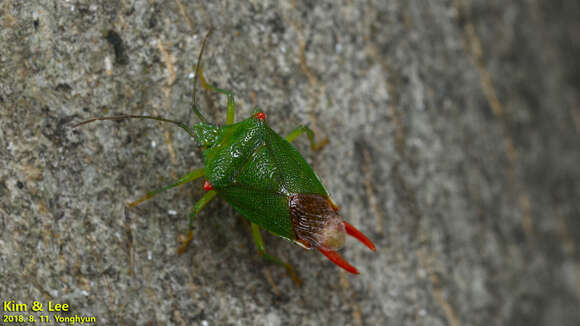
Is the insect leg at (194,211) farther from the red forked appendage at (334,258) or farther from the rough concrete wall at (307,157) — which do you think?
the red forked appendage at (334,258)

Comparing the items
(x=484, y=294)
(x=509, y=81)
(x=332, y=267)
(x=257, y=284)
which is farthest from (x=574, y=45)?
(x=257, y=284)

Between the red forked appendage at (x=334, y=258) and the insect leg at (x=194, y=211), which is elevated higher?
the insect leg at (x=194, y=211)

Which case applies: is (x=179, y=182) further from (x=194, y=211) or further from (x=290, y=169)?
(x=290, y=169)

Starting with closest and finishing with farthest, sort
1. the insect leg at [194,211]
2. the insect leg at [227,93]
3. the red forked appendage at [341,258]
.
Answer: the red forked appendage at [341,258]
the insect leg at [194,211]
the insect leg at [227,93]

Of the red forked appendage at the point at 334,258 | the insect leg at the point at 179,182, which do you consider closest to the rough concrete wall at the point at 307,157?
the insect leg at the point at 179,182

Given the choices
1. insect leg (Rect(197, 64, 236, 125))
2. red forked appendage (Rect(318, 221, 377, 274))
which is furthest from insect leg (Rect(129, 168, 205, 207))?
red forked appendage (Rect(318, 221, 377, 274))

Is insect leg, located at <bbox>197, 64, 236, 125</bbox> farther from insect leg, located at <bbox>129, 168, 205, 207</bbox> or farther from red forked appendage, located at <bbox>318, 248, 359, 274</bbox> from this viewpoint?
red forked appendage, located at <bbox>318, 248, 359, 274</bbox>

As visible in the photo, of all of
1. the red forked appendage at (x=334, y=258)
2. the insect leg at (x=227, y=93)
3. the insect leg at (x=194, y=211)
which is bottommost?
the red forked appendage at (x=334, y=258)

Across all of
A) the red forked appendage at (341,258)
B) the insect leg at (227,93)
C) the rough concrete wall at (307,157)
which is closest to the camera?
the rough concrete wall at (307,157)
